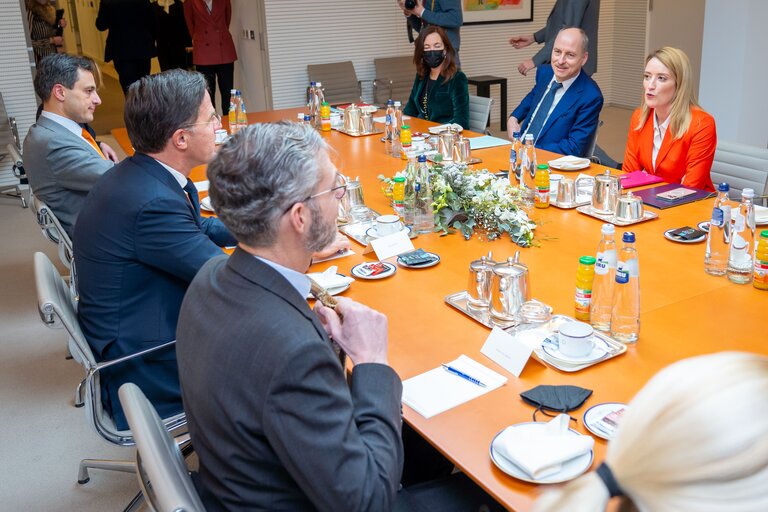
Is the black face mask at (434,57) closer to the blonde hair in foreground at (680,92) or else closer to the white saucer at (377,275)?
the blonde hair in foreground at (680,92)

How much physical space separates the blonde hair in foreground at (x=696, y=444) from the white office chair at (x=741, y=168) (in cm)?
295

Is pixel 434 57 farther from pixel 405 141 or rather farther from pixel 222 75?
pixel 222 75

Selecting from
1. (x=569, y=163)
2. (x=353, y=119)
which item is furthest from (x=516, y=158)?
(x=353, y=119)

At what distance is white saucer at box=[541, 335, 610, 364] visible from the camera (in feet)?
6.06

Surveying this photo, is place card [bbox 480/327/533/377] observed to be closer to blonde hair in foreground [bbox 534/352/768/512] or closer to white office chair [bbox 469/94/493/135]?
blonde hair in foreground [bbox 534/352/768/512]

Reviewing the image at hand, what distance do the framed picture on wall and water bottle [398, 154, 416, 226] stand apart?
18.3 ft

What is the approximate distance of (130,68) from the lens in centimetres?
777

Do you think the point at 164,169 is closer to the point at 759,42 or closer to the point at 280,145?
the point at 280,145

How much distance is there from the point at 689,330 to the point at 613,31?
7.95 metres

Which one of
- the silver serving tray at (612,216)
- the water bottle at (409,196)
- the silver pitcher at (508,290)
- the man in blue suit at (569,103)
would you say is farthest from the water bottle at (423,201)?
the man in blue suit at (569,103)

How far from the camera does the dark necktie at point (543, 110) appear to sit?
4.46m

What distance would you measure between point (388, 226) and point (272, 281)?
1398 millimetres

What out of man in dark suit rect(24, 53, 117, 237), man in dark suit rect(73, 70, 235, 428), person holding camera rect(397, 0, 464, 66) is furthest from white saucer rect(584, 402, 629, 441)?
person holding camera rect(397, 0, 464, 66)

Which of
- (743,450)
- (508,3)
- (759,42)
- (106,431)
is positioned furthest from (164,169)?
(508,3)
